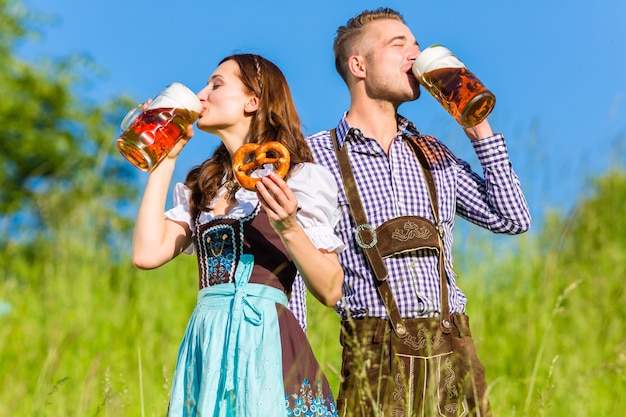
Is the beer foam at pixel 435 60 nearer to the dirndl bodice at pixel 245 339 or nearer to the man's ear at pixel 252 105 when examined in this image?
the man's ear at pixel 252 105

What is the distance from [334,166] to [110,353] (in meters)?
3.01

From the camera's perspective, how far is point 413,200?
2611mm

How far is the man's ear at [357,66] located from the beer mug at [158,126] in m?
0.79

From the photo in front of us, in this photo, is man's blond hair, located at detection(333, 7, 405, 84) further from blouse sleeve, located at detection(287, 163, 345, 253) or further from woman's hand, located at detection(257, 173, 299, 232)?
woman's hand, located at detection(257, 173, 299, 232)

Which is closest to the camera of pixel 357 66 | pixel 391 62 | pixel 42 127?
pixel 391 62

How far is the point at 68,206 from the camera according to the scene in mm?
6551

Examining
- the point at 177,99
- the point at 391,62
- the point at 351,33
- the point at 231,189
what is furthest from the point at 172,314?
the point at 177,99

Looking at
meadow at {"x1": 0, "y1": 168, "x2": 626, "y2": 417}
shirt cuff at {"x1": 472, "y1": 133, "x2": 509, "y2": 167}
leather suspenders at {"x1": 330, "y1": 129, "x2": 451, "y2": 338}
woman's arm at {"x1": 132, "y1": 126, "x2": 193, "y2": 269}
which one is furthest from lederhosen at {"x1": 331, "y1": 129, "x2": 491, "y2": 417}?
meadow at {"x1": 0, "y1": 168, "x2": 626, "y2": 417}

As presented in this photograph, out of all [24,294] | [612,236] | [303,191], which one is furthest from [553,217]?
[303,191]

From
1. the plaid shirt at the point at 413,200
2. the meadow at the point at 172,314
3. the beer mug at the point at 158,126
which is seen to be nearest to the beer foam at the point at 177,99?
the beer mug at the point at 158,126

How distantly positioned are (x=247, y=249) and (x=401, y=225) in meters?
0.58

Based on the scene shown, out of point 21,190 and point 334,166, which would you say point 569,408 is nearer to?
point 334,166

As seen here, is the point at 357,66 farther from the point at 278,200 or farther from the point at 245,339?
the point at 245,339

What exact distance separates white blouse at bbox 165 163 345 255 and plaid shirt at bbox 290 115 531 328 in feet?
1.12
